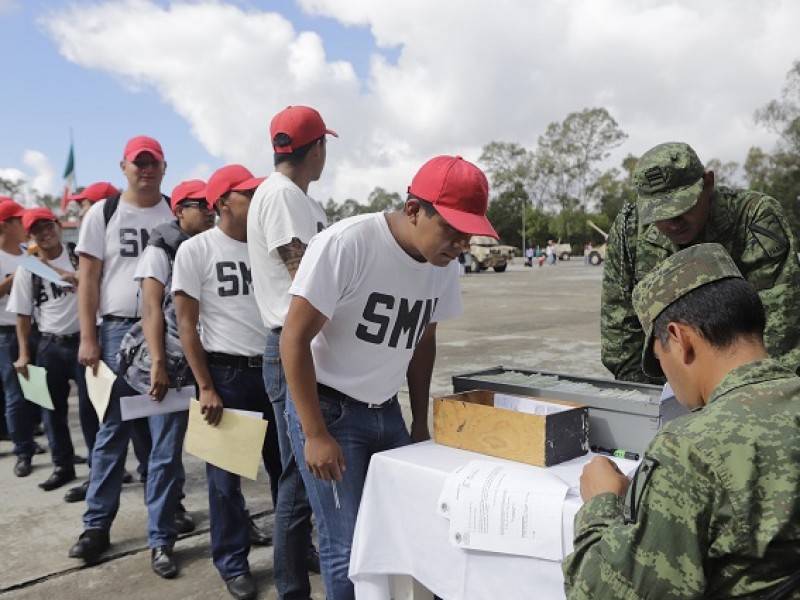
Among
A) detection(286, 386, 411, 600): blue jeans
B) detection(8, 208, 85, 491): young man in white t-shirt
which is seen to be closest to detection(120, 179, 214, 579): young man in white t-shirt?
detection(286, 386, 411, 600): blue jeans

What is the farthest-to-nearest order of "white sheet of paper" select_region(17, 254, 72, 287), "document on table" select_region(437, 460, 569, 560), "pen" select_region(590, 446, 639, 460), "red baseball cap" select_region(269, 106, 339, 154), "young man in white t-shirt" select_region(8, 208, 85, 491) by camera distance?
"young man in white t-shirt" select_region(8, 208, 85, 491) < "white sheet of paper" select_region(17, 254, 72, 287) < "red baseball cap" select_region(269, 106, 339, 154) < "pen" select_region(590, 446, 639, 460) < "document on table" select_region(437, 460, 569, 560)

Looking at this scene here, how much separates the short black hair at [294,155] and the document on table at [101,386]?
1.47m

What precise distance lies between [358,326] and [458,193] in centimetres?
51

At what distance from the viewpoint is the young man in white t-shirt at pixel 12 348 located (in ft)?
16.2

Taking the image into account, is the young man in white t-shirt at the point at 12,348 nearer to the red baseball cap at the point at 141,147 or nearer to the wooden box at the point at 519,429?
the red baseball cap at the point at 141,147

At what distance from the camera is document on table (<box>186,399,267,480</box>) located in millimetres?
2795

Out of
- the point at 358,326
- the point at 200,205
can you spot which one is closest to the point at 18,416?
the point at 200,205

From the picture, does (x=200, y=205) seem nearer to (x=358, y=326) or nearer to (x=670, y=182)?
(x=358, y=326)

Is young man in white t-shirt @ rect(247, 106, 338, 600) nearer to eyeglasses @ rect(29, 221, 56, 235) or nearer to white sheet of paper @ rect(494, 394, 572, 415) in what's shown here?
white sheet of paper @ rect(494, 394, 572, 415)

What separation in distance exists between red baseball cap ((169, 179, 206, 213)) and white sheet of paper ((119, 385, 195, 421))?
0.91 meters

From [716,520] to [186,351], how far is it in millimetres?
2248

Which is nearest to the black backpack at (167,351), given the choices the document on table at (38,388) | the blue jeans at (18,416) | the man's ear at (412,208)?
the document on table at (38,388)

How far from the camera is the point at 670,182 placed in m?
2.39

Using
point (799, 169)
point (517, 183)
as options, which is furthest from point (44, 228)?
point (517, 183)
